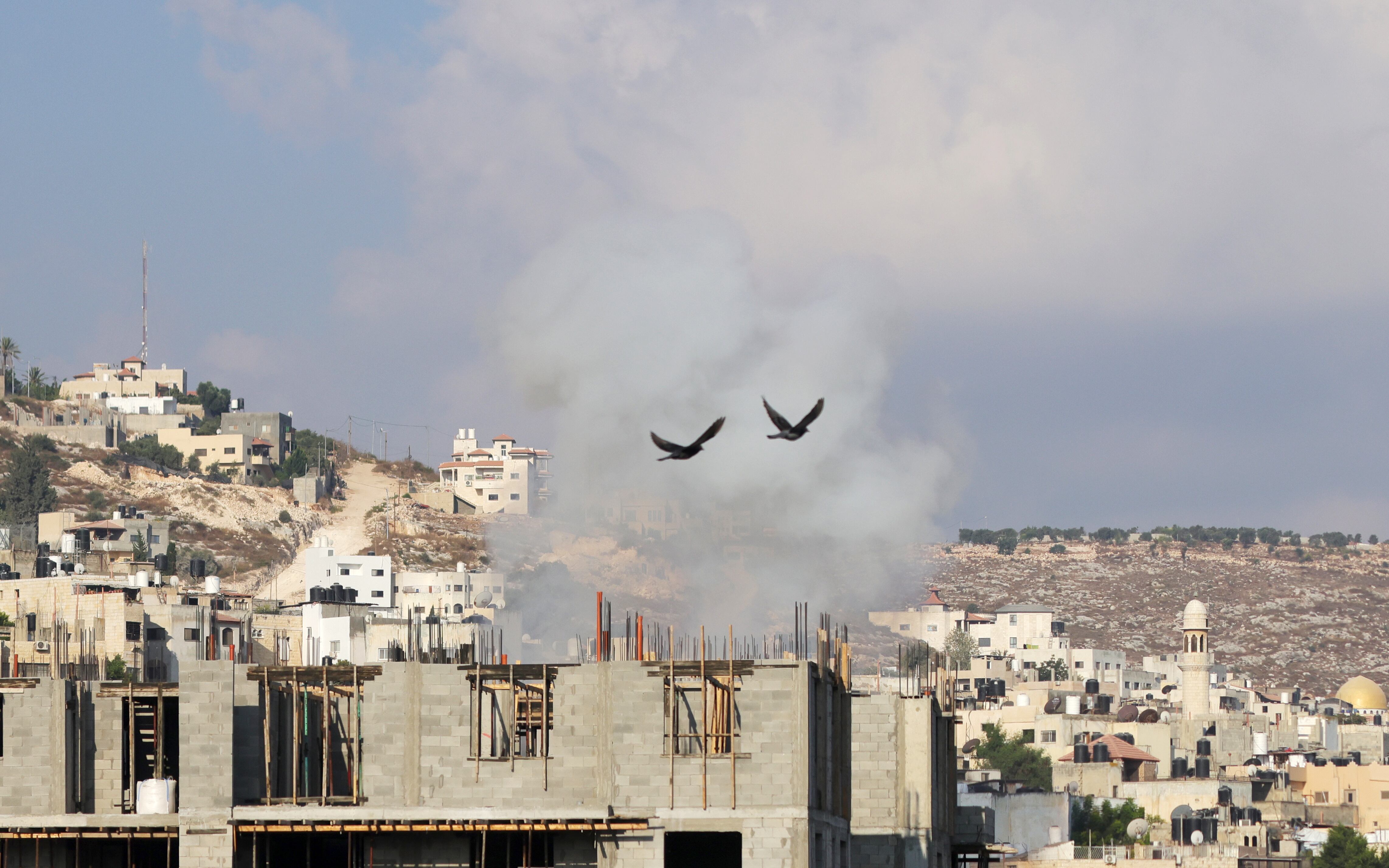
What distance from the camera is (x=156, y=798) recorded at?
4084 centimetres

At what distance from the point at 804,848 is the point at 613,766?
363cm

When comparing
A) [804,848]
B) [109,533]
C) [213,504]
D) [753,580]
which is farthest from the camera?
[213,504]

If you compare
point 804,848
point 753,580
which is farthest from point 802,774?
point 753,580

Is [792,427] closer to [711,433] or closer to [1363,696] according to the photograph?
[711,433]

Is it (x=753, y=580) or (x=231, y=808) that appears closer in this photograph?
(x=231, y=808)

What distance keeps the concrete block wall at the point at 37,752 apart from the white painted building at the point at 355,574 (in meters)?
101

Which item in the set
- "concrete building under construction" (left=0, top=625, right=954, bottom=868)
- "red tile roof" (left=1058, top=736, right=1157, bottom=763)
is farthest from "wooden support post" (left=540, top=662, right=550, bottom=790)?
"red tile roof" (left=1058, top=736, right=1157, bottom=763)

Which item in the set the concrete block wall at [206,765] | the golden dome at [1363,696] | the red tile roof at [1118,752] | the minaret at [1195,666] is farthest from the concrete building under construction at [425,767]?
the golden dome at [1363,696]

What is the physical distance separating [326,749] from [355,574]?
109 metres

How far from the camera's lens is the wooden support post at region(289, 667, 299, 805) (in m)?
41.4

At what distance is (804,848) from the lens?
39.7 meters

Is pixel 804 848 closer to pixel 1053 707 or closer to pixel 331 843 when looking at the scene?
pixel 331 843

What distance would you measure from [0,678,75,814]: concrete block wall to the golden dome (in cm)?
15228

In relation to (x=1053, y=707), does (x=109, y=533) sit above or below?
above
